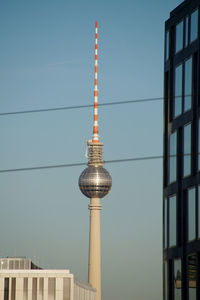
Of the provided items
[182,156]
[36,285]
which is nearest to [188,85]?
[182,156]

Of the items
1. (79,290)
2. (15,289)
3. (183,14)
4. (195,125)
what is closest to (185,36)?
(183,14)

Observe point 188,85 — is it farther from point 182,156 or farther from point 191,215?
point 191,215

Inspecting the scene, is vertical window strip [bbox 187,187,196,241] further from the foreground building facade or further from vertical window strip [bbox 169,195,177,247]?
the foreground building facade

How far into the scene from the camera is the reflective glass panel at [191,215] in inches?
1697

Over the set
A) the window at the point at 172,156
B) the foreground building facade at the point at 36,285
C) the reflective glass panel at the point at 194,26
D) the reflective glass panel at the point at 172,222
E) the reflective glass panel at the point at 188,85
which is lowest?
→ the foreground building facade at the point at 36,285

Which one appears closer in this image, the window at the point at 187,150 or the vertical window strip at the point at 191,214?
the vertical window strip at the point at 191,214

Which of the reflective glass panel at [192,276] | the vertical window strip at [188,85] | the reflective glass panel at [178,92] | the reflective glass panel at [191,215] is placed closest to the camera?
the reflective glass panel at [192,276]

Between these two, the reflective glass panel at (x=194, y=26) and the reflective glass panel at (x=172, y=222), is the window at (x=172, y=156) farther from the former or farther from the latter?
the reflective glass panel at (x=194, y=26)

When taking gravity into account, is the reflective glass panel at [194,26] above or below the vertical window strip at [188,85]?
above

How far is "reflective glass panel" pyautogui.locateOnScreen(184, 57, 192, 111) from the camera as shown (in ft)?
148

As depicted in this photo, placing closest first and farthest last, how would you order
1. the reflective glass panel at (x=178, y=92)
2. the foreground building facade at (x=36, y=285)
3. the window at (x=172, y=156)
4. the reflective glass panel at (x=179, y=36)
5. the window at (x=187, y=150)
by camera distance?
the window at (x=187, y=150)
the reflective glass panel at (x=178, y=92)
the window at (x=172, y=156)
the reflective glass panel at (x=179, y=36)
the foreground building facade at (x=36, y=285)

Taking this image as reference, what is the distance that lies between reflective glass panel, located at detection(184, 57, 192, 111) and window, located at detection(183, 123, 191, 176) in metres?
1.20

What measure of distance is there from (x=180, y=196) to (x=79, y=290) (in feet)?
278

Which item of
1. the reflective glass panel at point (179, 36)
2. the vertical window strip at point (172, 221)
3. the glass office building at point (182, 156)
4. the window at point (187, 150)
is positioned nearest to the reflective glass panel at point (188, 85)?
the glass office building at point (182, 156)
